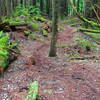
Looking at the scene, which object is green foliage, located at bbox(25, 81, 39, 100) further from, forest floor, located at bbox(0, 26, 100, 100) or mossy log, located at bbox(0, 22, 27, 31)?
mossy log, located at bbox(0, 22, 27, 31)

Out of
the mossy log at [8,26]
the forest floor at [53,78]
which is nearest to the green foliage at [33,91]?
the forest floor at [53,78]

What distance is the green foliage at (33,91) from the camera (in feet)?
16.2

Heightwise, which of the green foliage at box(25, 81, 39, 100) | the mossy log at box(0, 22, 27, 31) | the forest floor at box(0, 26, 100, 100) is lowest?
the forest floor at box(0, 26, 100, 100)

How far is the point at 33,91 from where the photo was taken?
206 inches

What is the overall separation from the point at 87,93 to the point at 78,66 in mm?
2789

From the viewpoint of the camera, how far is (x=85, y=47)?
11633mm

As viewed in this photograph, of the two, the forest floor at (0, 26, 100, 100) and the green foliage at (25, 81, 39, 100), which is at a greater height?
the green foliage at (25, 81, 39, 100)

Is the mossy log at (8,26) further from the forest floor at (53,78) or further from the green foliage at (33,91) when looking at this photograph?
the green foliage at (33,91)

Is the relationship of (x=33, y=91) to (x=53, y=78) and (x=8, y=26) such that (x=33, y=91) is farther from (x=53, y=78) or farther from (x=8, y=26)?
(x=8, y=26)

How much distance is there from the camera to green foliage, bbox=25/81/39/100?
16.2 feet

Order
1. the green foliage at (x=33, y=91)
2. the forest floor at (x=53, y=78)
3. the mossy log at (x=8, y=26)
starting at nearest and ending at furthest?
the green foliage at (x=33, y=91) < the forest floor at (x=53, y=78) < the mossy log at (x=8, y=26)

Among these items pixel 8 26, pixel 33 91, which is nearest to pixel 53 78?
pixel 33 91

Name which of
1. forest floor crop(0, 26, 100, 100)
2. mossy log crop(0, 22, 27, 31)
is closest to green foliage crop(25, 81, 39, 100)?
forest floor crop(0, 26, 100, 100)

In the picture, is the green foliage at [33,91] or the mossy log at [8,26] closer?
the green foliage at [33,91]
